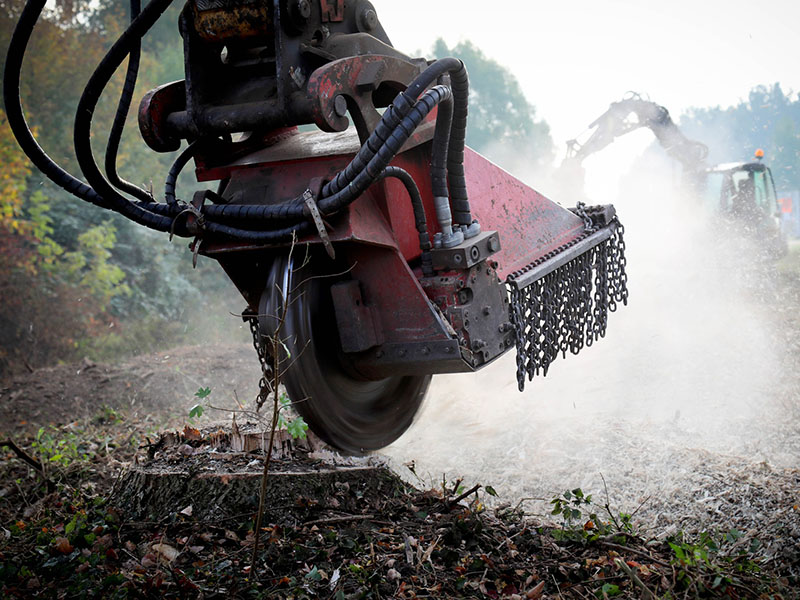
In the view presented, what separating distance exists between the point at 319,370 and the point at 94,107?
4.68 ft

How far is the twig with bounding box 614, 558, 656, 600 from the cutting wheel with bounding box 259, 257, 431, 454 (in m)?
1.27

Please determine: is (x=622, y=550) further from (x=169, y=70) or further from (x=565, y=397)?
(x=169, y=70)

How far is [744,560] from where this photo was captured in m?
3.42

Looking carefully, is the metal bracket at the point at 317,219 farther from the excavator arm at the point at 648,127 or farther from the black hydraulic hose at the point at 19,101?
the excavator arm at the point at 648,127

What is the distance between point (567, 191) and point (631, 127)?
1.59 metres

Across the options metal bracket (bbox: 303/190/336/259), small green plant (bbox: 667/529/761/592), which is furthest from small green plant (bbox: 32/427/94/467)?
small green plant (bbox: 667/529/761/592)

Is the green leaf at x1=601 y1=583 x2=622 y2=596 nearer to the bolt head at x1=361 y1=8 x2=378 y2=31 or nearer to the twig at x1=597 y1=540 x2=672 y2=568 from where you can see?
the twig at x1=597 y1=540 x2=672 y2=568

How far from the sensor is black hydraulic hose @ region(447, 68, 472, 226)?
3.40 meters

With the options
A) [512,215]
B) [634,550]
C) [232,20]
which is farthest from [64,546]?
[512,215]

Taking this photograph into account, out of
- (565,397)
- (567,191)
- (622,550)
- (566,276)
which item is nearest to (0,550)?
(622,550)

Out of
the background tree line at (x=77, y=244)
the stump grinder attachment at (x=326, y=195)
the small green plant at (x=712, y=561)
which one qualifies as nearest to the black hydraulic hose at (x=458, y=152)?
the stump grinder attachment at (x=326, y=195)

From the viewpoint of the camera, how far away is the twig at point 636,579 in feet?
9.85

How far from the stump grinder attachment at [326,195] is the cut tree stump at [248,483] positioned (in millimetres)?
285

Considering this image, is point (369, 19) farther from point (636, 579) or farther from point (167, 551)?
point (636, 579)
